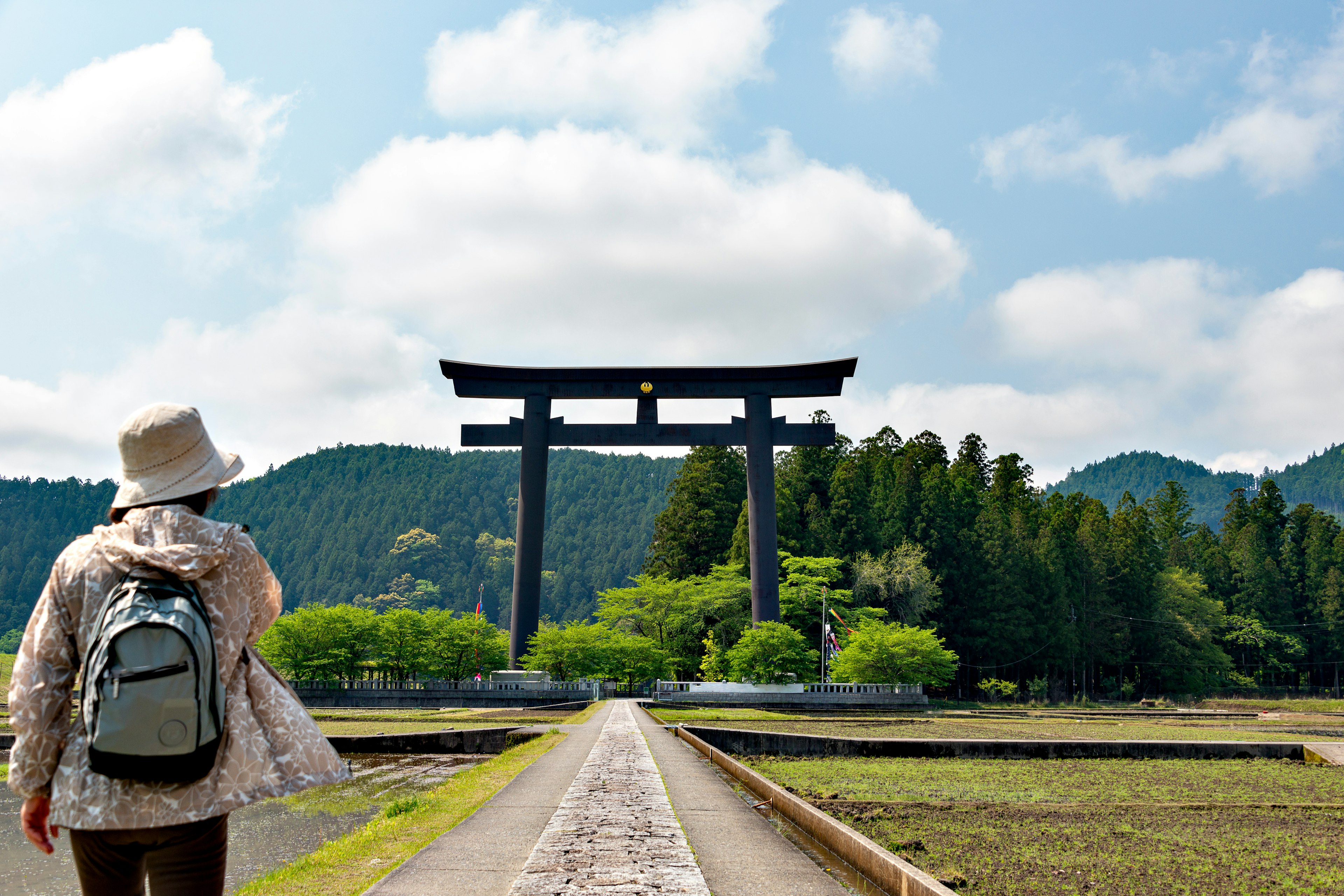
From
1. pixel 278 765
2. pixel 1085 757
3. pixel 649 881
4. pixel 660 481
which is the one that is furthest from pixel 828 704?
pixel 660 481

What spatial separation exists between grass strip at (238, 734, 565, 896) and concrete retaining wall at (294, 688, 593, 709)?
23.6m

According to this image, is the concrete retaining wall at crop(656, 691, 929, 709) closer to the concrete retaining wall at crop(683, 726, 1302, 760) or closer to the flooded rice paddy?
the concrete retaining wall at crop(683, 726, 1302, 760)

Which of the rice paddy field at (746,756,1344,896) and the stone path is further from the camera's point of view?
the rice paddy field at (746,756,1344,896)

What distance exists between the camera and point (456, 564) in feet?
510

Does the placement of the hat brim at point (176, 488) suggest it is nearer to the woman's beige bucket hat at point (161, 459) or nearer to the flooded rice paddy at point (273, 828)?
the woman's beige bucket hat at point (161, 459)

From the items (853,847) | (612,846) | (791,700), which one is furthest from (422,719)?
(853,847)

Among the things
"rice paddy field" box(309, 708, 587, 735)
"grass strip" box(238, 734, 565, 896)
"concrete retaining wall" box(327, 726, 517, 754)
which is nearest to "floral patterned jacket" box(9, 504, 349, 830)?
"grass strip" box(238, 734, 565, 896)

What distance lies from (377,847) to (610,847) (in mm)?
1671

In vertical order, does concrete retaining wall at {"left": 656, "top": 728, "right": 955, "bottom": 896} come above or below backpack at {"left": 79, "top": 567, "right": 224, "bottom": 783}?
below

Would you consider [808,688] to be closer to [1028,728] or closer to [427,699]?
[1028,728]

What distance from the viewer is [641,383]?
3625 centimetres

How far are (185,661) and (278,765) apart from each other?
1.66 ft

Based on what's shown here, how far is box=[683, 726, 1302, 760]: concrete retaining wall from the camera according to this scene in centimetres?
1458

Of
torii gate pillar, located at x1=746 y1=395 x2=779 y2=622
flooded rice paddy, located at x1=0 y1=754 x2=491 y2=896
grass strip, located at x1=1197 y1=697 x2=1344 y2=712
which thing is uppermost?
torii gate pillar, located at x1=746 y1=395 x2=779 y2=622
